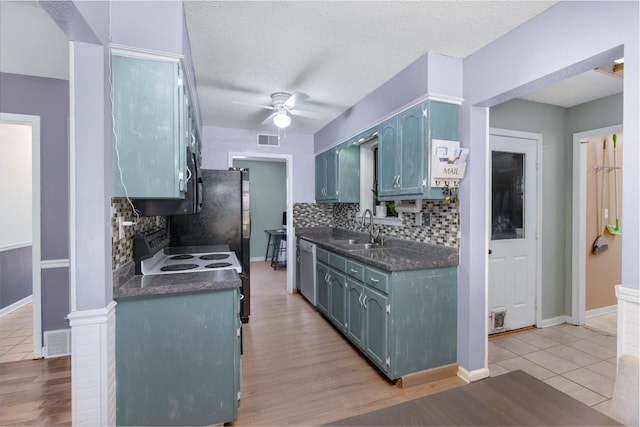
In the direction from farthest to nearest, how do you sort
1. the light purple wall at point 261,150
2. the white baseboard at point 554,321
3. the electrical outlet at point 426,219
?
the light purple wall at point 261,150, the white baseboard at point 554,321, the electrical outlet at point 426,219

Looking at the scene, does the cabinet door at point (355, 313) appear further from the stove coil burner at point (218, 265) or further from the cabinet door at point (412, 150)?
the stove coil burner at point (218, 265)

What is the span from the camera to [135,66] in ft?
5.49

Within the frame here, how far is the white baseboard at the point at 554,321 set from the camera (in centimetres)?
339

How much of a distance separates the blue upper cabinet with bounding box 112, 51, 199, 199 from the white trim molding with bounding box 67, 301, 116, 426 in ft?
2.14

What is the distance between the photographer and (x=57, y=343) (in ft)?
9.25

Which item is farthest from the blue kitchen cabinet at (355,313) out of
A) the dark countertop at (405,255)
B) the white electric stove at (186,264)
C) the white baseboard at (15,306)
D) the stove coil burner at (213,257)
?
the white baseboard at (15,306)

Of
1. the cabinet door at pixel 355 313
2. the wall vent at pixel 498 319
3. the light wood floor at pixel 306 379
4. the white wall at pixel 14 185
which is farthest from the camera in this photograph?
the white wall at pixel 14 185

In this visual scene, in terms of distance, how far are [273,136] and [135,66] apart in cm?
310

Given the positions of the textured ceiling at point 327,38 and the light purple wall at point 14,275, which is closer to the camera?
the textured ceiling at point 327,38

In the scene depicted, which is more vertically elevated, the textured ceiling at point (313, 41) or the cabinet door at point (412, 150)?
the textured ceiling at point (313, 41)

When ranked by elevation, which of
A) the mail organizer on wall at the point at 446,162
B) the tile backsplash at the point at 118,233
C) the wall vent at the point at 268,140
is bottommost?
the tile backsplash at the point at 118,233

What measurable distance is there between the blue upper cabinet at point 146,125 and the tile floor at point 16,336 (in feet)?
8.12

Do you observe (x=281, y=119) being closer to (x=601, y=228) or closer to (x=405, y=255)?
(x=405, y=255)

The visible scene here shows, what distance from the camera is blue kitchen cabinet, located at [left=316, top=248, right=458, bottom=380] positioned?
2238mm
